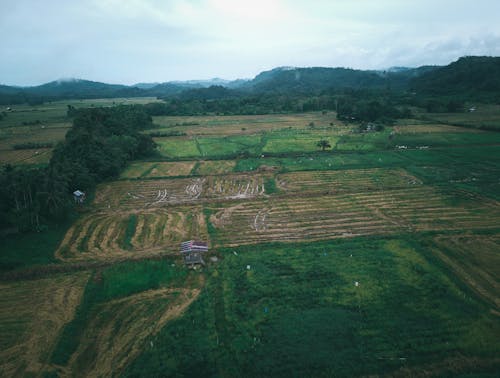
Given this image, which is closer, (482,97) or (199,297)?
(199,297)

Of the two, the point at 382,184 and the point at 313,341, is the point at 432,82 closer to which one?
the point at 382,184

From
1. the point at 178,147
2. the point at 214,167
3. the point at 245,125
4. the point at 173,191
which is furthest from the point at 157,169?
the point at 245,125

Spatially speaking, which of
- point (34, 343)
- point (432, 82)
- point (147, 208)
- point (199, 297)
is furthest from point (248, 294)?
point (432, 82)

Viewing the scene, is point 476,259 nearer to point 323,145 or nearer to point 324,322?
point 324,322

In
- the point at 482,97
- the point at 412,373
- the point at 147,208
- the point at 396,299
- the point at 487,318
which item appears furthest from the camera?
the point at 482,97

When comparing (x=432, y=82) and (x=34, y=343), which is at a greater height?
(x=432, y=82)

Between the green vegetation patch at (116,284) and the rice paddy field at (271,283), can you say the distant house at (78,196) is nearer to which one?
the rice paddy field at (271,283)

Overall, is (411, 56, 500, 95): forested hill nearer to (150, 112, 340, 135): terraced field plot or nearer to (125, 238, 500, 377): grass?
(150, 112, 340, 135): terraced field plot
